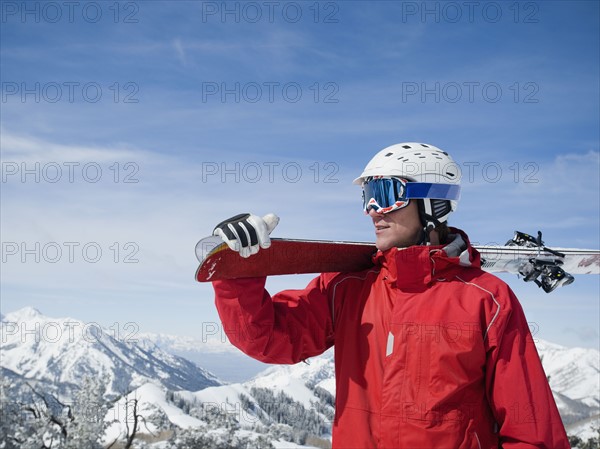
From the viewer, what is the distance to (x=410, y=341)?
11.7 feet

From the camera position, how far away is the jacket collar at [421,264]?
12.4 ft

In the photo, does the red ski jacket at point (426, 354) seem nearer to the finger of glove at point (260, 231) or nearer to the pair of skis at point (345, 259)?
the pair of skis at point (345, 259)

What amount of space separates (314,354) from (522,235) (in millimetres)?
2961

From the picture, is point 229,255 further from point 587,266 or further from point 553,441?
point 587,266

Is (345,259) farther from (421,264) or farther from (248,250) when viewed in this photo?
(248,250)

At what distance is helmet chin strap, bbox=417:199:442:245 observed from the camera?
4137 mm

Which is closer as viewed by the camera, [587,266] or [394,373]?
[394,373]

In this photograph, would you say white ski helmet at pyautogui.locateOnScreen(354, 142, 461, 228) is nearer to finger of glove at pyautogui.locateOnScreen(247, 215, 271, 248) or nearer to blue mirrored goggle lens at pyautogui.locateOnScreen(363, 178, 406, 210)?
blue mirrored goggle lens at pyautogui.locateOnScreen(363, 178, 406, 210)

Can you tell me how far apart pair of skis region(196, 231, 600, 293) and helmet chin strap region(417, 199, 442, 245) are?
48cm

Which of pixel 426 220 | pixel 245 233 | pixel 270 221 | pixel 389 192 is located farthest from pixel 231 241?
pixel 426 220

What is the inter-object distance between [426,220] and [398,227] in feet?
0.73

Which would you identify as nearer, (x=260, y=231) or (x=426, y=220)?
(x=260, y=231)

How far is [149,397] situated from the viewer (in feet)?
474

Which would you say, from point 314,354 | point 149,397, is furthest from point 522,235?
point 149,397
